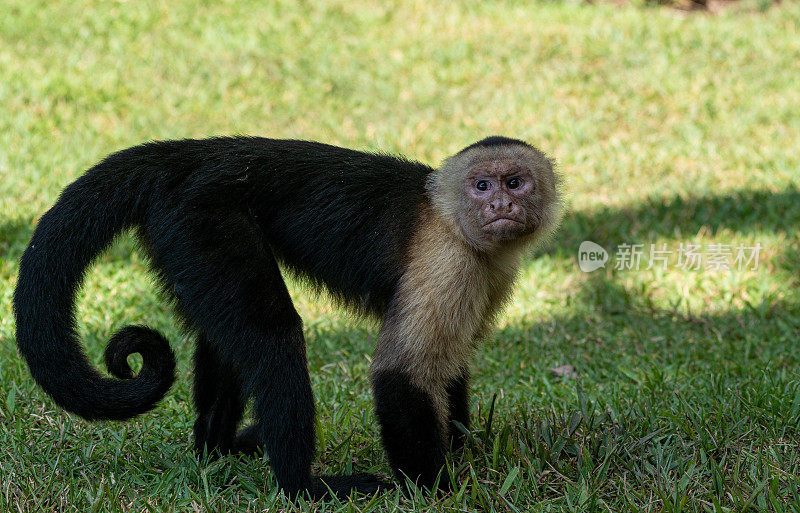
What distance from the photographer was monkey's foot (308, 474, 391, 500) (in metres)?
3.01

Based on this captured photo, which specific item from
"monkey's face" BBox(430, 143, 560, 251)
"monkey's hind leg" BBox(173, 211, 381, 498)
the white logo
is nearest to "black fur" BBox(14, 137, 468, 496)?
"monkey's hind leg" BBox(173, 211, 381, 498)

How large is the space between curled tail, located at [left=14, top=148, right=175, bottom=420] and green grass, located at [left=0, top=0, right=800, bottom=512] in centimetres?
35

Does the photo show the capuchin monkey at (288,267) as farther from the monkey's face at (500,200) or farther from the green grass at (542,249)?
the green grass at (542,249)

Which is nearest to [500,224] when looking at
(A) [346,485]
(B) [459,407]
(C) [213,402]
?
(B) [459,407]

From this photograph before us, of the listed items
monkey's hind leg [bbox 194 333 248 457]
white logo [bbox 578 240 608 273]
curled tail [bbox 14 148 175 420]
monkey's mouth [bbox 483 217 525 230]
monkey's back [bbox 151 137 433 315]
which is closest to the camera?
curled tail [bbox 14 148 175 420]

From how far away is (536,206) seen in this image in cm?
312

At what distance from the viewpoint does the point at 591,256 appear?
5809 mm

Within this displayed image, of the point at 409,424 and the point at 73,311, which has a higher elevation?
the point at 73,311

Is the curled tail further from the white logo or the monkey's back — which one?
the white logo

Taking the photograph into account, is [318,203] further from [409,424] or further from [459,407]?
[459,407]

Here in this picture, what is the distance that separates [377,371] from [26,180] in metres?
4.18

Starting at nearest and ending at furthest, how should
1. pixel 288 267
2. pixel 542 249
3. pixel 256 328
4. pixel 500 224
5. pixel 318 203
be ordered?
1. pixel 256 328
2. pixel 500 224
3. pixel 318 203
4. pixel 288 267
5. pixel 542 249

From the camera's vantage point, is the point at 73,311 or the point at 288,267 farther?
the point at 288,267

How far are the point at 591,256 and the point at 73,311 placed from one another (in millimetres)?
3697
